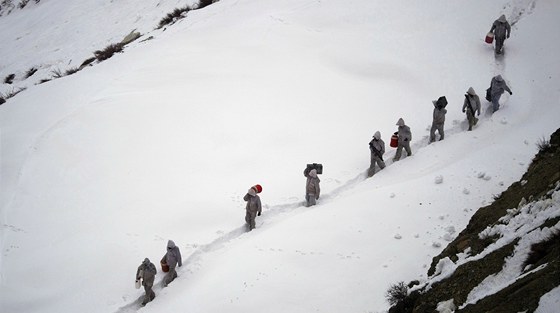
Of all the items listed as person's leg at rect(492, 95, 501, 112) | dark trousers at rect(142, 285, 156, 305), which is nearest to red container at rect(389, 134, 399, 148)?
person's leg at rect(492, 95, 501, 112)

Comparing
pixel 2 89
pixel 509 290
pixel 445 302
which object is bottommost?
pixel 445 302

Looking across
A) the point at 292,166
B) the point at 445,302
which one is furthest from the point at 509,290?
the point at 292,166

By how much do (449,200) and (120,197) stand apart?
902 centimetres

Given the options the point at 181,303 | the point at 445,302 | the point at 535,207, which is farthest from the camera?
the point at 181,303

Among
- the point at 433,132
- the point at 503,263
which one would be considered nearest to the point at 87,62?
the point at 433,132

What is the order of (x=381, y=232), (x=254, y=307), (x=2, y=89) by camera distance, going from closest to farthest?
(x=254, y=307)
(x=381, y=232)
(x=2, y=89)

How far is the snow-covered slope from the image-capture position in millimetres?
10445

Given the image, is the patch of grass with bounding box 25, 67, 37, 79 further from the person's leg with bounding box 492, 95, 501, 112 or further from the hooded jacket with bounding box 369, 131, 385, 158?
the person's leg with bounding box 492, 95, 501, 112

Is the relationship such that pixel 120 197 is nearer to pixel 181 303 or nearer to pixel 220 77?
pixel 181 303

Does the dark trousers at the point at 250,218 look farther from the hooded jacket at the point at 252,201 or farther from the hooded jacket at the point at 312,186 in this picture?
the hooded jacket at the point at 312,186

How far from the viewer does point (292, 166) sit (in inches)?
562

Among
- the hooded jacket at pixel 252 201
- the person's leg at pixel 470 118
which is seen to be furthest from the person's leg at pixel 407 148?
the hooded jacket at pixel 252 201

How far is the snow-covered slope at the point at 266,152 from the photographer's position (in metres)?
10.4

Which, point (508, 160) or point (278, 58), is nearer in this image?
point (508, 160)
